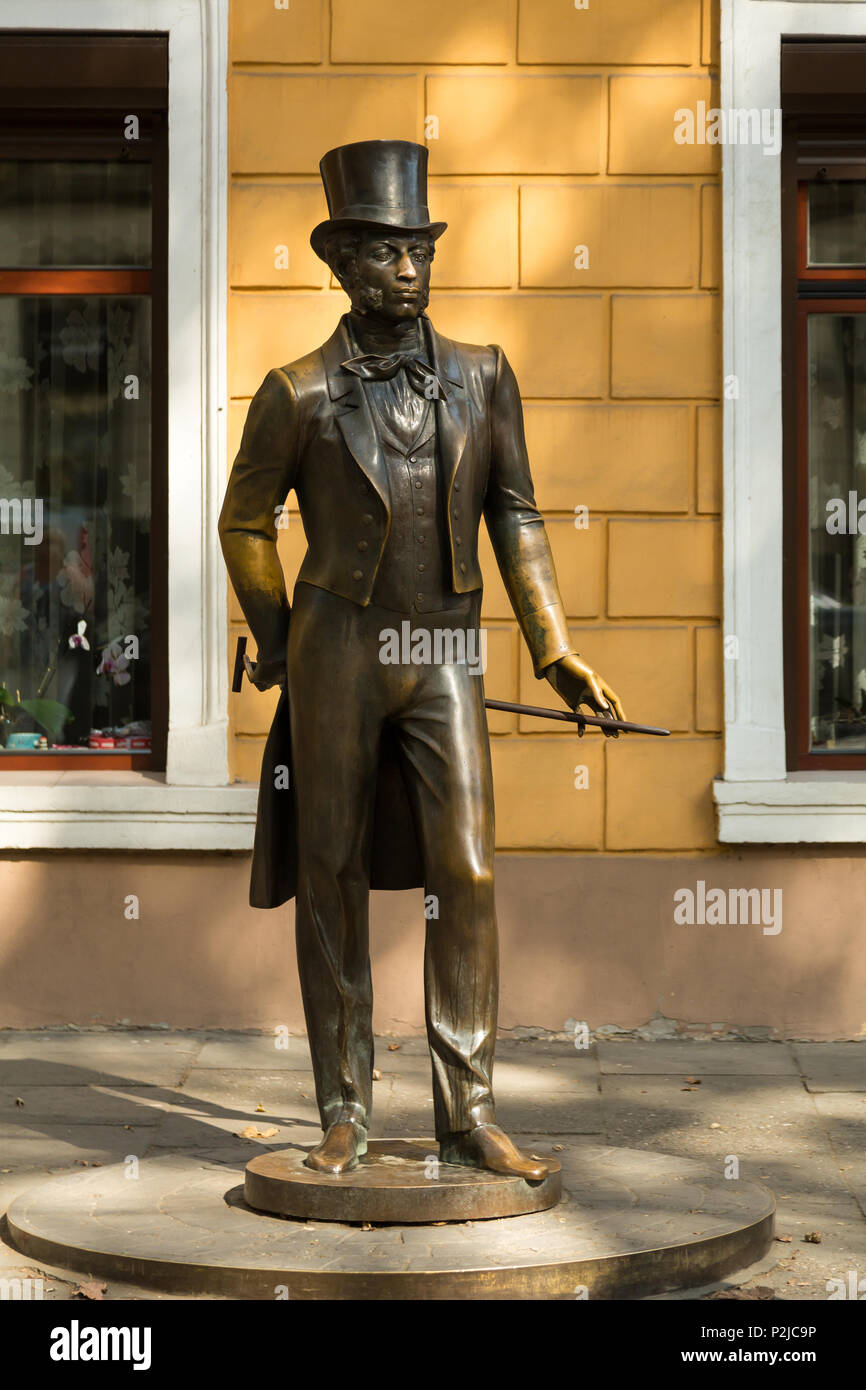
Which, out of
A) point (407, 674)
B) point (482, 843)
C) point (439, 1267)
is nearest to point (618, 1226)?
point (439, 1267)

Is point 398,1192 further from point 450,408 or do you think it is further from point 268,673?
point 450,408

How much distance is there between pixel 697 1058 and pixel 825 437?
268cm

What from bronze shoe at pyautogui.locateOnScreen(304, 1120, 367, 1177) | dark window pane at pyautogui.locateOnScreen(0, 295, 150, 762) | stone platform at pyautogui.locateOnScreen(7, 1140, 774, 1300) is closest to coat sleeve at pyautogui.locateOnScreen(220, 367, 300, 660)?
bronze shoe at pyautogui.locateOnScreen(304, 1120, 367, 1177)

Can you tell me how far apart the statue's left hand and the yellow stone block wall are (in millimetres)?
2575

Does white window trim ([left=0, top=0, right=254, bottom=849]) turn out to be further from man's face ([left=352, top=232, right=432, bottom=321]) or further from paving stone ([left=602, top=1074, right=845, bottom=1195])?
man's face ([left=352, top=232, right=432, bottom=321])

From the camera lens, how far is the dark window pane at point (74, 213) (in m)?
7.77

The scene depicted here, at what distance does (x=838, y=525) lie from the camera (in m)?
7.82

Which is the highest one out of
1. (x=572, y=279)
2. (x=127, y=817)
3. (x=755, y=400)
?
(x=572, y=279)

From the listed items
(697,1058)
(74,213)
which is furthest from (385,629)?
(74,213)

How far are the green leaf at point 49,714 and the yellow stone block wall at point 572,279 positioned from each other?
3.25 feet

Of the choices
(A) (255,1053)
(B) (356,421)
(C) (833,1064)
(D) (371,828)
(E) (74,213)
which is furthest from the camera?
(E) (74,213)

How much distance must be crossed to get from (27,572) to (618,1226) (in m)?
4.48

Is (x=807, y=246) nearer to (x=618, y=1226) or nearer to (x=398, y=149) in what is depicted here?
(x=398, y=149)

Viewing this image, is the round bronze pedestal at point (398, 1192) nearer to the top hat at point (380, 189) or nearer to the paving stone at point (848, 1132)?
the paving stone at point (848, 1132)
